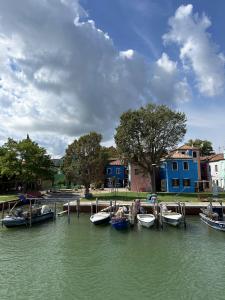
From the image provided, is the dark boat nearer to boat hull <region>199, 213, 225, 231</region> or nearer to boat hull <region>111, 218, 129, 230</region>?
boat hull <region>111, 218, 129, 230</region>

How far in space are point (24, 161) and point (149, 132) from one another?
25.9 m

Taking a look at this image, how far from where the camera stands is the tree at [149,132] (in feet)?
185

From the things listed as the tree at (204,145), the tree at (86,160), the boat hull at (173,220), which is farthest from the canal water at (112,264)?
the tree at (204,145)

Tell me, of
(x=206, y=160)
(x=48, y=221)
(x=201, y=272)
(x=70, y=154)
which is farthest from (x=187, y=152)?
(x=201, y=272)

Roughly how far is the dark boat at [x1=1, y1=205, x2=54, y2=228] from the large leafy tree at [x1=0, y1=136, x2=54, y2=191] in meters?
22.6

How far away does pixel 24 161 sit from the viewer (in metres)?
61.8

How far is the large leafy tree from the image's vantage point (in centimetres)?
5938

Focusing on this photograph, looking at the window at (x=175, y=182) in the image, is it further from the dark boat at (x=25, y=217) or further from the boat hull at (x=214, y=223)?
the dark boat at (x=25, y=217)

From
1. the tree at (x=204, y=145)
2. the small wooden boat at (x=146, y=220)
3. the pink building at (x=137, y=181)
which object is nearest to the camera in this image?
the small wooden boat at (x=146, y=220)

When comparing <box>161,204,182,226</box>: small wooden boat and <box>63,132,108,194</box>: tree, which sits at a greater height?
<box>63,132,108,194</box>: tree

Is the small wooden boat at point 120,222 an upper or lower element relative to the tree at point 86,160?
lower

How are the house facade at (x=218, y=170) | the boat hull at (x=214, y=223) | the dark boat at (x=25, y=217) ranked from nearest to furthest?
the boat hull at (x=214, y=223) → the dark boat at (x=25, y=217) → the house facade at (x=218, y=170)

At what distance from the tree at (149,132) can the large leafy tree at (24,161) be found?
56.1ft

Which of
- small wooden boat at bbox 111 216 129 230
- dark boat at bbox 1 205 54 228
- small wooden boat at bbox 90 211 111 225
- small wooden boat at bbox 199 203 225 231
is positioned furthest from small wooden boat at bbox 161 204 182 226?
dark boat at bbox 1 205 54 228
